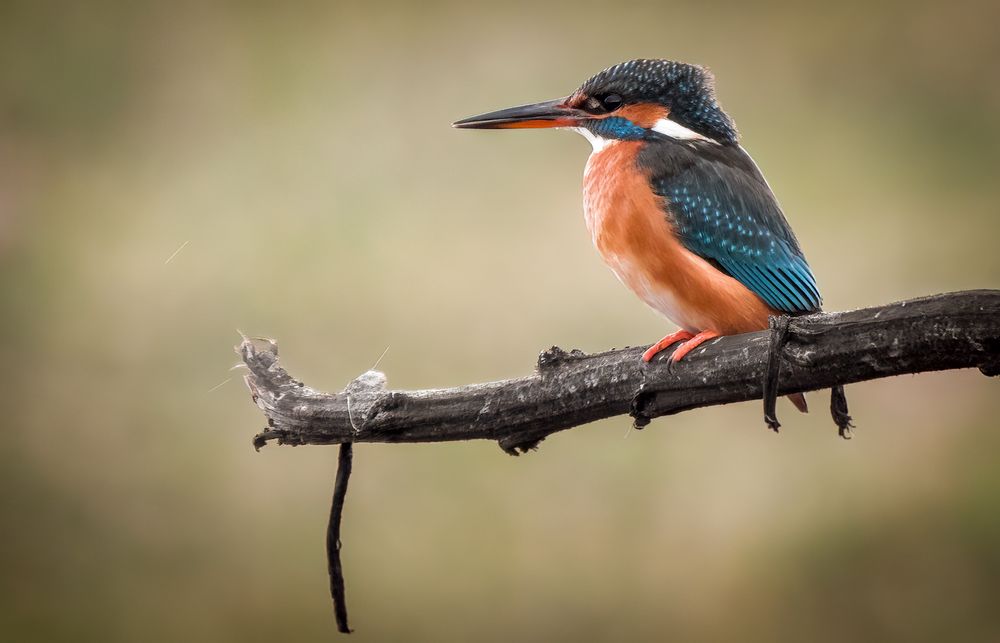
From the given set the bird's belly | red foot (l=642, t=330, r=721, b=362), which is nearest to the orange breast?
the bird's belly

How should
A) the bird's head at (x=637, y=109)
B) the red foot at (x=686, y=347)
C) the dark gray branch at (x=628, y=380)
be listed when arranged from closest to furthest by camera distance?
the dark gray branch at (x=628, y=380), the red foot at (x=686, y=347), the bird's head at (x=637, y=109)

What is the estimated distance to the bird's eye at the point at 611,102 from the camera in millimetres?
1556

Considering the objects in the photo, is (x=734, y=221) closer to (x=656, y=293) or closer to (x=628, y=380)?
(x=656, y=293)

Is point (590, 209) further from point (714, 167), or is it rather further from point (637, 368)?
point (637, 368)

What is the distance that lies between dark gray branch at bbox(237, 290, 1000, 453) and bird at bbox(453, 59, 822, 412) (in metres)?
0.21

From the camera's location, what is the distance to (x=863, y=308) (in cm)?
99

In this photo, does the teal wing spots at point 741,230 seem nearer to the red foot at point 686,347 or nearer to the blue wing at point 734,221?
the blue wing at point 734,221

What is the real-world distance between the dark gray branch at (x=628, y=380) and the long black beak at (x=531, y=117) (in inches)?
18.8

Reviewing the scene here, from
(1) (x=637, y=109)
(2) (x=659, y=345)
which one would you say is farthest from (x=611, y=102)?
(2) (x=659, y=345)

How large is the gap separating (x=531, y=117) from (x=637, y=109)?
175 millimetres

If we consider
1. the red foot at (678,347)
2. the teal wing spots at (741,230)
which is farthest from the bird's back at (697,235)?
the red foot at (678,347)

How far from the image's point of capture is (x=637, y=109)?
1.55 m

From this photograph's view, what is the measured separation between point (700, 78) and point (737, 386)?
62cm

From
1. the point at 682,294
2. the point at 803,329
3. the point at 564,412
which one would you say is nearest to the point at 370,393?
the point at 564,412
